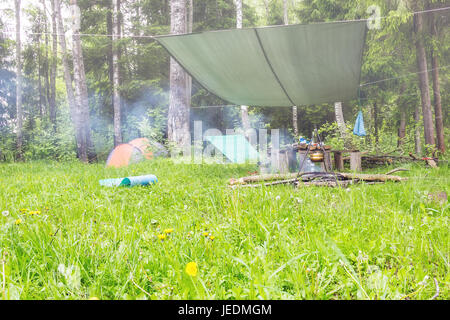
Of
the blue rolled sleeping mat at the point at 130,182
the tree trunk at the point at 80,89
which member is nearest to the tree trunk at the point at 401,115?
the blue rolled sleeping mat at the point at 130,182

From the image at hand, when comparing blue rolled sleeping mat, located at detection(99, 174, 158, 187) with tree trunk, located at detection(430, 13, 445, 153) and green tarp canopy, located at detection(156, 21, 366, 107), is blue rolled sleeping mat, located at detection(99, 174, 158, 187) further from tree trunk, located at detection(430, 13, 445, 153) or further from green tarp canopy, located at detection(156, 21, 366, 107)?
tree trunk, located at detection(430, 13, 445, 153)

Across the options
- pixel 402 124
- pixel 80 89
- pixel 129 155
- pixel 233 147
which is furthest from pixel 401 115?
pixel 80 89

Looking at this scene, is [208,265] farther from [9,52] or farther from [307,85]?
[9,52]

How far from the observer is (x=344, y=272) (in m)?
0.87

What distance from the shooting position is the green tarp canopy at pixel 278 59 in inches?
115

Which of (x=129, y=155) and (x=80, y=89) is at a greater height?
(x=80, y=89)

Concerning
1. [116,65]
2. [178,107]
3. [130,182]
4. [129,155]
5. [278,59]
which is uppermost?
[116,65]

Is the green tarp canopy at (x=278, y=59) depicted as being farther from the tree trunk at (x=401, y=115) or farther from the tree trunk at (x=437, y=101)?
the tree trunk at (x=401, y=115)

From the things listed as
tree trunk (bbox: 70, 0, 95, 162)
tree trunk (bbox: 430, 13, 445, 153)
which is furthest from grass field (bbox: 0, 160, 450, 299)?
tree trunk (bbox: 70, 0, 95, 162)

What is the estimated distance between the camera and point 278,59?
350cm

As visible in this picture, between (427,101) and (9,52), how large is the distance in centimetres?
1467

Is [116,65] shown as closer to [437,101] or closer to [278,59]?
[278,59]

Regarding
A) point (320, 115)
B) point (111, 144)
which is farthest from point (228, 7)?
point (111, 144)

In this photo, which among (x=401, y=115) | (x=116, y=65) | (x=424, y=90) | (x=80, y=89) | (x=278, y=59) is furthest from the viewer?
(x=116, y=65)
